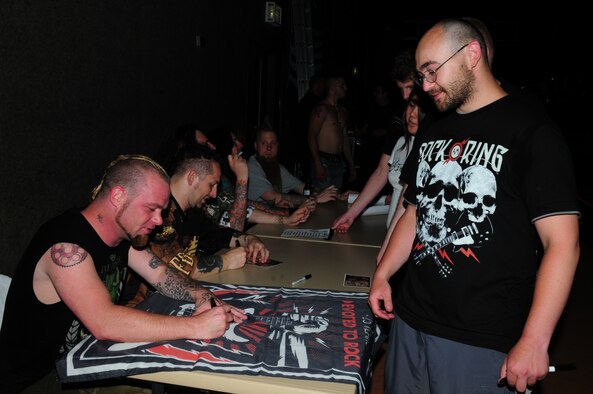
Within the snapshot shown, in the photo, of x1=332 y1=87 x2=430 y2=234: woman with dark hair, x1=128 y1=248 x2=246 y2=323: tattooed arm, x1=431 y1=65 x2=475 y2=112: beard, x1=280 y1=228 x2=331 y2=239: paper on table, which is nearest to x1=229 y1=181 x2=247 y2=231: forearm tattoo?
x1=280 y1=228 x2=331 y2=239: paper on table

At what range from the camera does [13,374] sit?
62.6 inches

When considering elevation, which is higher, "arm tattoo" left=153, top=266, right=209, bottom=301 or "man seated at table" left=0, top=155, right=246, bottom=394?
"man seated at table" left=0, top=155, right=246, bottom=394

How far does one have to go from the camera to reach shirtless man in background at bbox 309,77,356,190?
518cm

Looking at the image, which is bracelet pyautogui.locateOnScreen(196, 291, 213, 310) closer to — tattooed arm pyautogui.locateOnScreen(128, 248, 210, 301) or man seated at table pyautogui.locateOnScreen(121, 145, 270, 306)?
tattooed arm pyautogui.locateOnScreen(128, 248, 210, 301)

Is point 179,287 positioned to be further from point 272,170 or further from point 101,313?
point 272,170

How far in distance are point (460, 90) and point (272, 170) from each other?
2.73m

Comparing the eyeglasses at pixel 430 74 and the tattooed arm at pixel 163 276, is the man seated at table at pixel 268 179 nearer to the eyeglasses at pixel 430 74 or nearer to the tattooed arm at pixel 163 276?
the tattooed arm at pixel 163 276

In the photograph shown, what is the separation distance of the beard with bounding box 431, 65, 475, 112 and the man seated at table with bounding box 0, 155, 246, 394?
0.92 m

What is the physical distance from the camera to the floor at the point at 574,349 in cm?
285

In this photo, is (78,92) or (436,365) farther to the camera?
(78,92)

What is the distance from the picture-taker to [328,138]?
532cm

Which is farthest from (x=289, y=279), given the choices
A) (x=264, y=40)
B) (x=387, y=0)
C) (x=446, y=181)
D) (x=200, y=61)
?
(x=387, y=0)

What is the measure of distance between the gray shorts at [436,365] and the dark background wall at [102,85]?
75.7 inches

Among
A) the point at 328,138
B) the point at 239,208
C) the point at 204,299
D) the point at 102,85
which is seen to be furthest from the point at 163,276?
the point at 328,138
